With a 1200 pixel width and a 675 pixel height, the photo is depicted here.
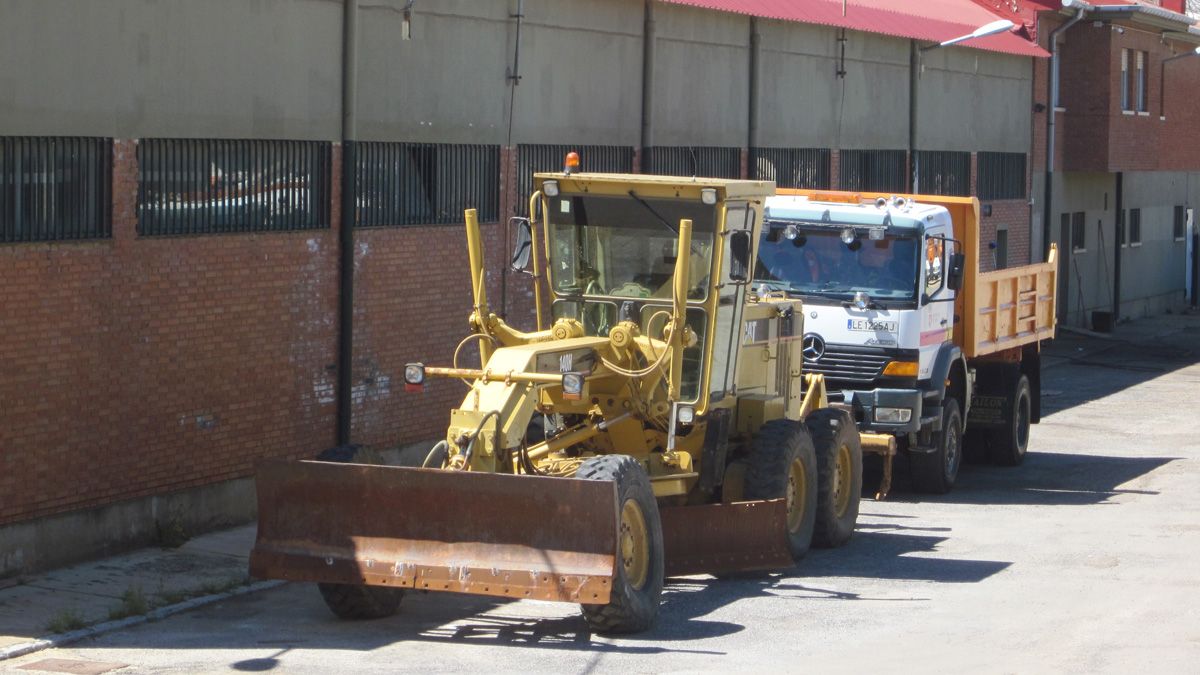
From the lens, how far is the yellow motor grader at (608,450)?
1120 centimetres

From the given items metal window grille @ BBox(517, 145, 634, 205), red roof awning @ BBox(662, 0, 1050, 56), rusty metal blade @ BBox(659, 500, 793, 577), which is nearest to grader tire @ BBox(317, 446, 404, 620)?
rusty metal blade @ BBox(659, 500, 793, 577)

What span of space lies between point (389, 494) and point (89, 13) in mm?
4963

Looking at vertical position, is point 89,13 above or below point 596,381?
above

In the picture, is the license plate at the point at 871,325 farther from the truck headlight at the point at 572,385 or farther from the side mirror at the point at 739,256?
the truck headlight at the point at 572,385

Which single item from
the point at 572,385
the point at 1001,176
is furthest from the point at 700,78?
the point at 1001,176

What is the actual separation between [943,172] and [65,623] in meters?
25.1

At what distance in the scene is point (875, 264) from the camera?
18125mm

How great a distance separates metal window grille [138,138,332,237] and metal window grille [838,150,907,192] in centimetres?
1409

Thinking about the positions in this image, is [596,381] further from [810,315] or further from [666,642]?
[810,315]

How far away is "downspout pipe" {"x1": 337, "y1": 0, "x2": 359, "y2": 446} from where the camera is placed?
17125 mm

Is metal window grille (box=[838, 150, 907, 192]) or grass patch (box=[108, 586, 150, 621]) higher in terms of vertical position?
metal window grille (box=[838, 150, 907, 192])

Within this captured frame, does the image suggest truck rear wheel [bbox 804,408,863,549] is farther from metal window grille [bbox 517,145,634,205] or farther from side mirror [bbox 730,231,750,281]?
metal window grille [bbox 517,145,634,205]

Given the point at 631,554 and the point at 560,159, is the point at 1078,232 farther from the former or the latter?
the point at 631,554

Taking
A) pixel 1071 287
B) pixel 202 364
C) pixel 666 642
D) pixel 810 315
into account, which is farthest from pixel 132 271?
pixel 1071 287
